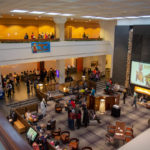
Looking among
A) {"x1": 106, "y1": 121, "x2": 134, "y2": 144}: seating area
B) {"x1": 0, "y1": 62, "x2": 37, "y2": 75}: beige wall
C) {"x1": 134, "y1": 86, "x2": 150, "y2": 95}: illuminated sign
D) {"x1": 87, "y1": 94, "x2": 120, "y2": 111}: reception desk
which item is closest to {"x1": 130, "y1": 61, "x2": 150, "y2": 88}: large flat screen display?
{"x1": 134, "y1": 86, "x2": 150, "y2": 95}: illuminated sign

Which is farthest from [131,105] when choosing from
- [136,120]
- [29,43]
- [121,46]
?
[29,43]

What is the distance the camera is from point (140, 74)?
1636 centimetres

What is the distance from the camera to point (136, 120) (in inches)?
481

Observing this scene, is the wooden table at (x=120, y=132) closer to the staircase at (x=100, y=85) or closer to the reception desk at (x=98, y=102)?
the reception desk at (x=98, y=102)

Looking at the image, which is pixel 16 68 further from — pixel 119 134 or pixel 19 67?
pixel 119 134

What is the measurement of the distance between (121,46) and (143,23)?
328 cm

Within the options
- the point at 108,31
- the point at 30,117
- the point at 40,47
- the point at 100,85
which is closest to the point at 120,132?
the point at 30,117

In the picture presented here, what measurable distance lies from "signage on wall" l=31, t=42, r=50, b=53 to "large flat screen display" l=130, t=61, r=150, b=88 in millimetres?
8491

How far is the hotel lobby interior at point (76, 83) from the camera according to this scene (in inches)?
362

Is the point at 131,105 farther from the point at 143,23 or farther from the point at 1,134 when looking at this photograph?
the point at 1,134

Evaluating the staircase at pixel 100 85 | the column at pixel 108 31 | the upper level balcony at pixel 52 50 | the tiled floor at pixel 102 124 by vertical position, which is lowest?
the tiled floor at pixel 102 124

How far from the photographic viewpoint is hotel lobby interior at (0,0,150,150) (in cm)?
920

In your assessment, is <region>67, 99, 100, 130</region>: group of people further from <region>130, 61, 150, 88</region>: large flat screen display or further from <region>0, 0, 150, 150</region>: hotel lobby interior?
<region>130, 61, 150, 88</region>: large flat screen display

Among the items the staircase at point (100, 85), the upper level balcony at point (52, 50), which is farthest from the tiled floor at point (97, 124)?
the staircase at point (100, 85)
